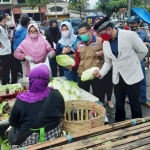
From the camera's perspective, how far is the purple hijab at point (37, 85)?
217 cm

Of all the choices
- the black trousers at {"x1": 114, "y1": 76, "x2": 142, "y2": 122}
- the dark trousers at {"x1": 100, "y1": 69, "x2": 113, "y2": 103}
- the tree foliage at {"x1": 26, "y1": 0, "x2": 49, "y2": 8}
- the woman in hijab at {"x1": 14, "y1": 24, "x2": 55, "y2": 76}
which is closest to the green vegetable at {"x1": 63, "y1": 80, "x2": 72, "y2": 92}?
the dark trousers at {"x1": 100, "y1": 69, "x2": 113, "y2": 103}

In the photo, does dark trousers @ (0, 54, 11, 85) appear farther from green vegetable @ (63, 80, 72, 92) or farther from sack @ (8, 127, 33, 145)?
Answer: sack @ (8, 127, 33, 145)

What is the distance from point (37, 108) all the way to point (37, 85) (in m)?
0.25

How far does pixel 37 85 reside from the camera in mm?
2172

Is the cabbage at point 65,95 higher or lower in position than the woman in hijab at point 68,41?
lower

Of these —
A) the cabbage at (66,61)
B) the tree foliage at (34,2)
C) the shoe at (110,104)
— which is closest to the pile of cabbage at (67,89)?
the cabbage at (66,61)

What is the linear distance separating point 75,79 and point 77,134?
210cm

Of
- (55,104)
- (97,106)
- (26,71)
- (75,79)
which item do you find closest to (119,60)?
(97,106)

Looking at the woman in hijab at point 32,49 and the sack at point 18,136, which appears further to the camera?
the woman in hijab at point 32,49

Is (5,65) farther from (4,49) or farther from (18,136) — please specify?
(18,136)

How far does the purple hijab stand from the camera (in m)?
2.17

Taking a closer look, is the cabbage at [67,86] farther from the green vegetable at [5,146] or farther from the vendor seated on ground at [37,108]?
the green vegetable at [5,146]

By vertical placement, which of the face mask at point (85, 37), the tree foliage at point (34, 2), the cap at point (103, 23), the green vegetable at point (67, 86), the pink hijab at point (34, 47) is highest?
the tree foliage at point (34, 2)

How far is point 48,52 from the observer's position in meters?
4.47
